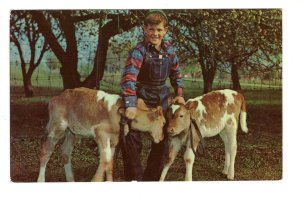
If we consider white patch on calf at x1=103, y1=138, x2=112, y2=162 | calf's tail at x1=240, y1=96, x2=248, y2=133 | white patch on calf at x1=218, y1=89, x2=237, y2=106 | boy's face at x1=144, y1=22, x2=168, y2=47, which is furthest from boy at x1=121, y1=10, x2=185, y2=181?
calf's tail at x1=240, y1=96, x2=248, y2=133

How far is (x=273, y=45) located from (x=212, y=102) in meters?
0.61

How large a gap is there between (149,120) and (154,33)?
2.05 feet

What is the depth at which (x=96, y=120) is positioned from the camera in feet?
13.4

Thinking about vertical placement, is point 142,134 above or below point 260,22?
below

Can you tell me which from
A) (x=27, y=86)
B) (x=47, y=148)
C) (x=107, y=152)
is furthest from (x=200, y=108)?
(x=27, y=86)

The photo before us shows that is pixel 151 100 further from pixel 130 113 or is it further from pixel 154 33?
pixel 154 33

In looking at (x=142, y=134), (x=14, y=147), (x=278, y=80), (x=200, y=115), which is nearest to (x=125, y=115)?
(x=142, y=134)

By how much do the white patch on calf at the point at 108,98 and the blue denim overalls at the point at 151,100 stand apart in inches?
6.7

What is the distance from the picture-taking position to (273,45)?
4.16 meters

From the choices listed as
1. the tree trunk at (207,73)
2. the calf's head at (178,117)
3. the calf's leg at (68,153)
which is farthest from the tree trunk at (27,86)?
the tree trunk at (207,73)

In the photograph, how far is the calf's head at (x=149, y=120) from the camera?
13.4 feet

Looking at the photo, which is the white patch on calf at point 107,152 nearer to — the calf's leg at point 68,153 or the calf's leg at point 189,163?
the calf's leg at point 68,153

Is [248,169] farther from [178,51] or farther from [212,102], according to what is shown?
[178,51]
